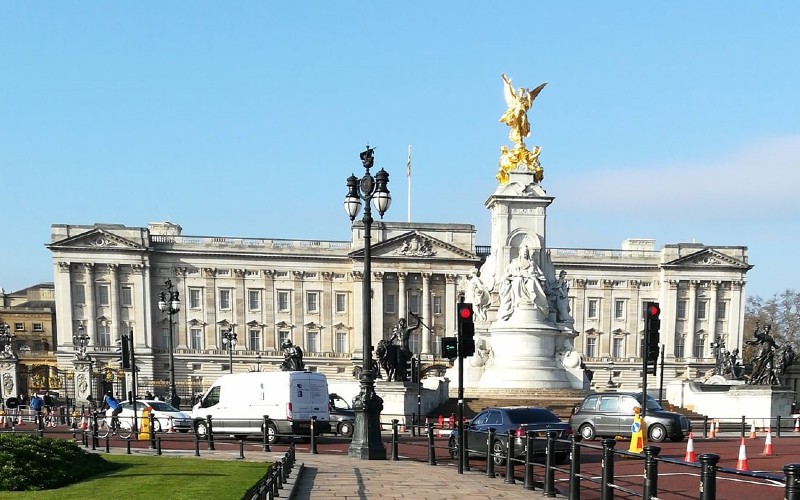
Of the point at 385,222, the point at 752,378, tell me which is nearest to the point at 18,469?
the point at 752,378

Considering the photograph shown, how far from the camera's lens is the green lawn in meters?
11.4

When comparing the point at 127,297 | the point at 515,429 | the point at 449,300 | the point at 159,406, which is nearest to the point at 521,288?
the point at 159,406

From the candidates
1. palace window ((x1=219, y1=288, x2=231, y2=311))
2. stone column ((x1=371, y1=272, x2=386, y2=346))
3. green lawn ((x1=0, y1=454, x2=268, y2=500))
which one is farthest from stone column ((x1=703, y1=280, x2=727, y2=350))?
green lawn ((x1=0, y1=454, x2=268, y2=500))

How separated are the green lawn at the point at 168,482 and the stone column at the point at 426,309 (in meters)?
73.7

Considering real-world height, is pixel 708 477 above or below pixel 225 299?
below

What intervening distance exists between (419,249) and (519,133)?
48.5m

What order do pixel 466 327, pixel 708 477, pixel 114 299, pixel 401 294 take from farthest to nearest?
pixel 401 294
pixel 114 299
pixel 466 327
pixel 708 477

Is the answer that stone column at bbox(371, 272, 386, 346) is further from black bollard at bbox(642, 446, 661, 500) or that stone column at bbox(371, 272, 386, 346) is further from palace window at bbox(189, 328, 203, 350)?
black bollard at bbox(642, 446, 661, 500)

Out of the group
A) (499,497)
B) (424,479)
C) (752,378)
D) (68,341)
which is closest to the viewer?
(499,497)

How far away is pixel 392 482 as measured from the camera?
560 inches

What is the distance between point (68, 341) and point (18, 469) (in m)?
80.1

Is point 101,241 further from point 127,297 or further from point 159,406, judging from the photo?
point 159,406

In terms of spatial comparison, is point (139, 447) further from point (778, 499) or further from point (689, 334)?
point (689, 334)

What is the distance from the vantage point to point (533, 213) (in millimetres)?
41156
